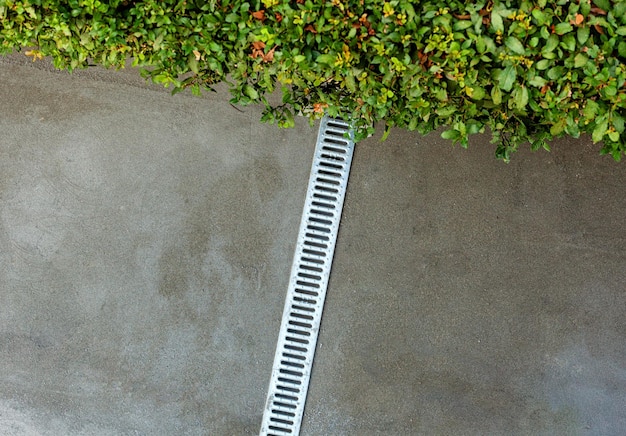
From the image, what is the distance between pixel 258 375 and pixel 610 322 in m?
2.40

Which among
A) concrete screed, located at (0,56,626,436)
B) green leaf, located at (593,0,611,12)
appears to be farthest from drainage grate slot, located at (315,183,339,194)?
green leaf, located at (593,0,611,12)

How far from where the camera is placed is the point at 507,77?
210 centimetres

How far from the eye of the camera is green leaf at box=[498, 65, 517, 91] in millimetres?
2098

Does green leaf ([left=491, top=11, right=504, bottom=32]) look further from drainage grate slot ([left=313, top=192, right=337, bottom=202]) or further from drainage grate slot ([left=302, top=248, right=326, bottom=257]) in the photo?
drainage grate slot ([left=302, top=248, right=326, bottom=257])

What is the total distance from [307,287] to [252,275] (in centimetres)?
38

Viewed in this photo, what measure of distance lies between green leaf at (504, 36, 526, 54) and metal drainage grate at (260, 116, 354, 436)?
1623 millimetres

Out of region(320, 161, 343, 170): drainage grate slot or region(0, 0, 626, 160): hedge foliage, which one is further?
region(320, 161, 343, 170): drainage grate slot

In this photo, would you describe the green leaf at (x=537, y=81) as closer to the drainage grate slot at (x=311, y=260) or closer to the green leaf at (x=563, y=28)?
the green leaf at (x=563, y=28)

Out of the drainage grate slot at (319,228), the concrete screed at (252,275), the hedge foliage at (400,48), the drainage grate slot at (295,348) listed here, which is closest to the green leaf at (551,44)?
the hedge foliage at (400,48)

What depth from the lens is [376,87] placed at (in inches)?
89.4

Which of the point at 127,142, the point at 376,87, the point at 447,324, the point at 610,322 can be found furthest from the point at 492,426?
the point at 127,142

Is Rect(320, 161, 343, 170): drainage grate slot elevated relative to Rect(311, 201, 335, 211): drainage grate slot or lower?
elevated

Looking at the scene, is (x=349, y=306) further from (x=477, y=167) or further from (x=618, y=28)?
(x=618, y=28)

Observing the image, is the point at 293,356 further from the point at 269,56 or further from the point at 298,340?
the point at 269,56
